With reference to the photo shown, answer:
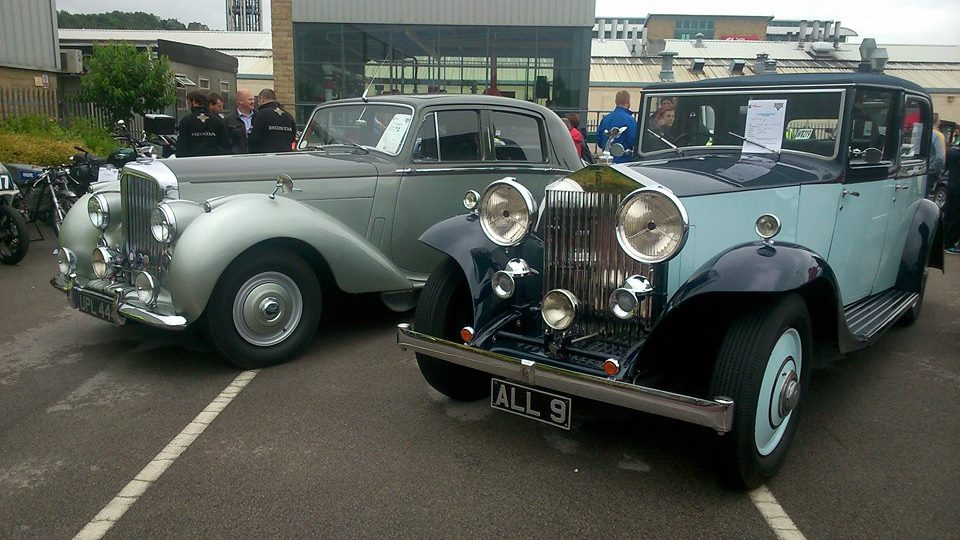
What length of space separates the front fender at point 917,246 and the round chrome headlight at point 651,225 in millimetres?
2970

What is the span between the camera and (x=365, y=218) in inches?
201

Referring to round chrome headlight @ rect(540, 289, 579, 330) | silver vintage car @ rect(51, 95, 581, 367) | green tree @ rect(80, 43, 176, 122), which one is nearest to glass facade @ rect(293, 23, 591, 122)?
green tree @ rect(80, 43, 176, 122)

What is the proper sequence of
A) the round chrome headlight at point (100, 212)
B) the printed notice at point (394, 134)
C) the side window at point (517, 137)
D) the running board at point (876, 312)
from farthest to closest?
the side window at point (517, 137) → the printed notice at point (394, 134) → the round chrome headlight at point (100, 212) → the running board at point (876, 312)

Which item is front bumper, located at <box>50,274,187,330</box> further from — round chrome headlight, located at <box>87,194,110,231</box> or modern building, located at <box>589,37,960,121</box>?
modern building, located at <box>589,37,960,121</box>

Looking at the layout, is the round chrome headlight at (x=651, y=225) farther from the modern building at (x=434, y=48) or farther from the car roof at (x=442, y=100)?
the modern building at (x=434, y=48)

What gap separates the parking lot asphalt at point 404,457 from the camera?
8.93ft

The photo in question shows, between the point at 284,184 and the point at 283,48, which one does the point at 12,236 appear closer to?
the point at 284,184

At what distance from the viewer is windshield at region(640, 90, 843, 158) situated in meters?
3.99

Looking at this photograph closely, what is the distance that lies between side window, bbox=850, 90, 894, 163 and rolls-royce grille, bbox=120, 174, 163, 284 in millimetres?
4135

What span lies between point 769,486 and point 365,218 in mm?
3215

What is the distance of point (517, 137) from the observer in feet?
19.3

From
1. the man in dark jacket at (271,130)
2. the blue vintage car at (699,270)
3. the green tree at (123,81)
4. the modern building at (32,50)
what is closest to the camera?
the blue vintage car at (699,270)

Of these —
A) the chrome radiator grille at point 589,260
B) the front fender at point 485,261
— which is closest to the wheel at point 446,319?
the front fender at point 485,261

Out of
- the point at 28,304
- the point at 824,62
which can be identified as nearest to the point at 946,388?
the point at 28,304
